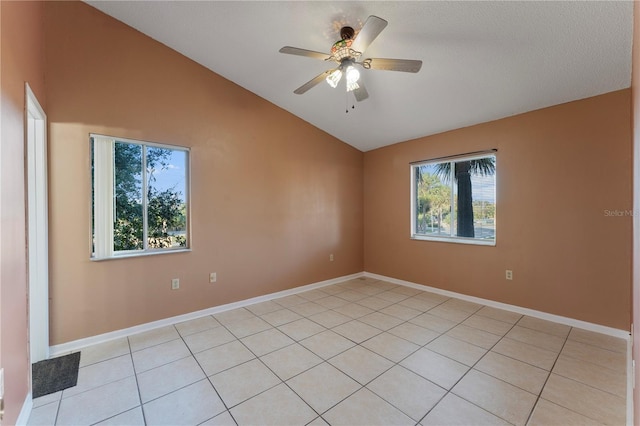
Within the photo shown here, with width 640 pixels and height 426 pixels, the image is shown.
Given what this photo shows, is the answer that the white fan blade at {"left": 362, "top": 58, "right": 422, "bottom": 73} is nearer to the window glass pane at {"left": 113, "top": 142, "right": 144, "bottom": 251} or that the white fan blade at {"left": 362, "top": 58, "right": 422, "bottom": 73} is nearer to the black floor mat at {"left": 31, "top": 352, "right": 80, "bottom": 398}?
the window glass pane at {"left": 113, "top": 142, "right": 144, "bottom": 251}

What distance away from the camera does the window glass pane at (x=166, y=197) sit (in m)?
3.08

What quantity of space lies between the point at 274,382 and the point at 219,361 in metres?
0.60

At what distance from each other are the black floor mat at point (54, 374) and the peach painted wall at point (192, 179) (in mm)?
259

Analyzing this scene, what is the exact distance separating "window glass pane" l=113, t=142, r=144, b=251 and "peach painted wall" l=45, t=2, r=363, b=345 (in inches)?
6.9

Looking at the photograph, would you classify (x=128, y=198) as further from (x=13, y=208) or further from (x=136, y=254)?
(x=13, y=208)

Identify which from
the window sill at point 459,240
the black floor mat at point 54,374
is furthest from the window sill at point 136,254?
the window sill at point 459,240

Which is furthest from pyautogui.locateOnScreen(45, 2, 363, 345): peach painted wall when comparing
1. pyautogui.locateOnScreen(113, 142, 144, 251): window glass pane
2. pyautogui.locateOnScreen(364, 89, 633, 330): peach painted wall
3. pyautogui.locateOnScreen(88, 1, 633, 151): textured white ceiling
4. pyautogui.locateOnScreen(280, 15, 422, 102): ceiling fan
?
pyautogui.locateOnScreen(364, 89, 633, 330): peach painted wall

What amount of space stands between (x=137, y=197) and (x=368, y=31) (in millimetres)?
2795

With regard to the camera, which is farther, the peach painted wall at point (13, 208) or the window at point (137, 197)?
the window at point (137, 197)

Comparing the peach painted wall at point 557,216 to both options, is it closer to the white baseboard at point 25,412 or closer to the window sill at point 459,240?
the window sill at point 459,240

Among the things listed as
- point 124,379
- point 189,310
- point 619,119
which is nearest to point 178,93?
point 189,310

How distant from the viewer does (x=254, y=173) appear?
3.84 metres

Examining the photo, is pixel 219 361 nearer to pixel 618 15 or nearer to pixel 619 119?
pixel 618 15

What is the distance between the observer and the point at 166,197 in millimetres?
3168
